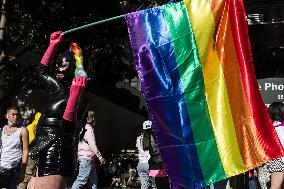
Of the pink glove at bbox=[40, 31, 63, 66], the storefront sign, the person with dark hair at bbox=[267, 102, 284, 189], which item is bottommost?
the person with dark hair at bbox=[267, 102, 284, 189]

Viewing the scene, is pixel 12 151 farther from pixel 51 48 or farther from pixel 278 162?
pixel 278 162

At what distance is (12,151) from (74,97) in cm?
296

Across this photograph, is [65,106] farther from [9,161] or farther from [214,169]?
[9,161]

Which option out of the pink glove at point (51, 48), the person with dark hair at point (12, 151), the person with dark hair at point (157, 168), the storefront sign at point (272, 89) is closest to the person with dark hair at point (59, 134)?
the pink glove at point (51, 48)

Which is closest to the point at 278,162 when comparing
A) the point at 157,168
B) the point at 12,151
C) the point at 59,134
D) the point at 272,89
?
the point at 157,168

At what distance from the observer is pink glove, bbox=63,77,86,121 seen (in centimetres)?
528

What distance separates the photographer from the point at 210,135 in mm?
5926

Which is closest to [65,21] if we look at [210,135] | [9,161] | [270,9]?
[270,9]

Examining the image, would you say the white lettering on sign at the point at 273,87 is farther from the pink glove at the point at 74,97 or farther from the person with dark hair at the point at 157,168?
the pink glove at the point at 74,97

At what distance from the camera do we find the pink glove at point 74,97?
5281mm

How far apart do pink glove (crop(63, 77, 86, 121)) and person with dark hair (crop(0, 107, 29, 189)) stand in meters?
2.69

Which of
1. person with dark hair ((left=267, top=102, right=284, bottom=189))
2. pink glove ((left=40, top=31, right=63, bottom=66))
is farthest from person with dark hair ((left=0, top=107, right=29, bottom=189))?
person with dark hair ((left=267, top=102, right=284, bottom=189))

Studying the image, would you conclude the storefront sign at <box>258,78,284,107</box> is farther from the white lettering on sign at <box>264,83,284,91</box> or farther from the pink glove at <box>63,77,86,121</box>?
the pink glove at <box>63,77,86,121</box>

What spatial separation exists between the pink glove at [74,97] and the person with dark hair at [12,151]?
2.69 meters
